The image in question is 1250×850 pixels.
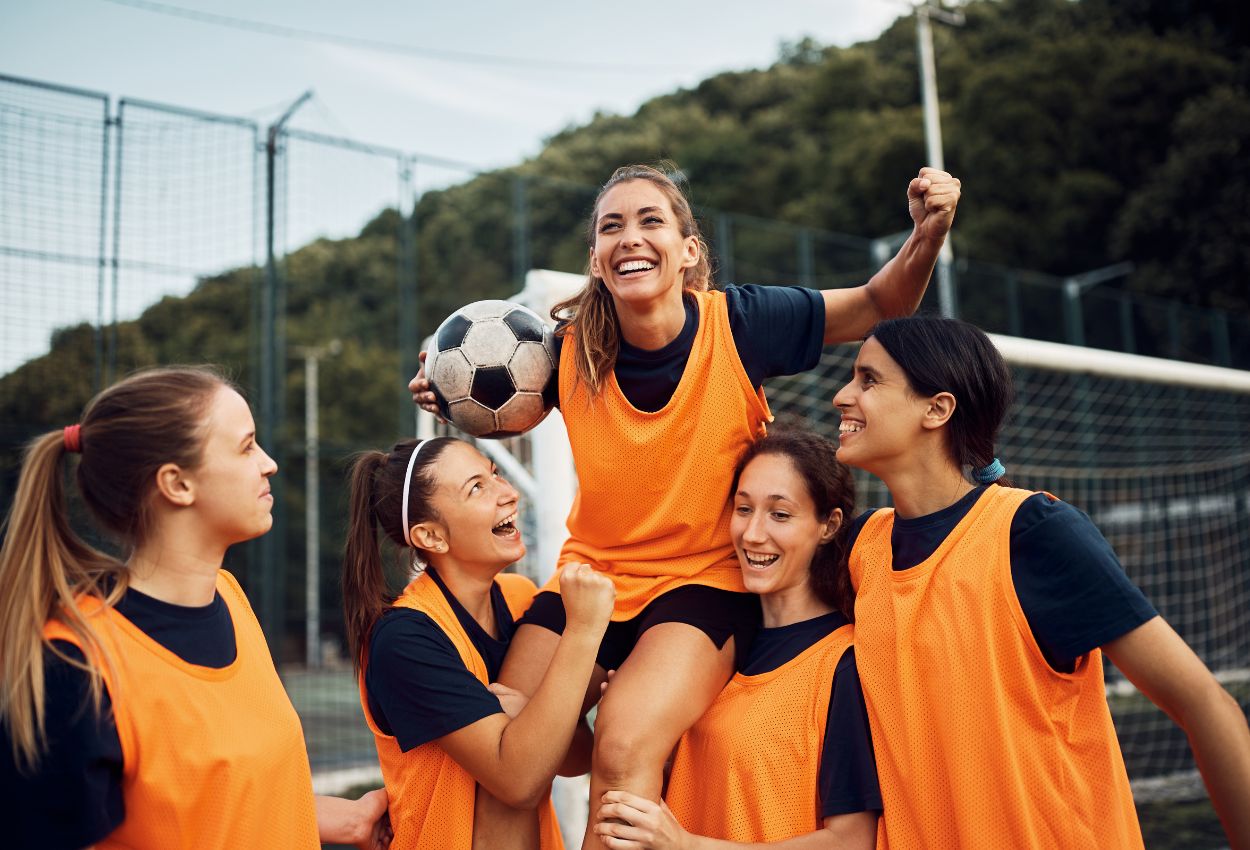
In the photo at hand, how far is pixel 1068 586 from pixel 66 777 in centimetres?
184

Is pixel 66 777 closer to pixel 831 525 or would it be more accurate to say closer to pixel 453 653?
pixel 453 653

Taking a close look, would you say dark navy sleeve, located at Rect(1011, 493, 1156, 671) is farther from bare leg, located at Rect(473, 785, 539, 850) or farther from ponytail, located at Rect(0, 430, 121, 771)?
ponytail, located at Rect(0, 430, 121, 771)

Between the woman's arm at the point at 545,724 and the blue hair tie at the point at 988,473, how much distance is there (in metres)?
0.92

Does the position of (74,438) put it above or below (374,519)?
above

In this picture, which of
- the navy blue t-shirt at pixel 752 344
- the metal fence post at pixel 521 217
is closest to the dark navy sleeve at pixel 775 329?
the navy blue t-shirt at pixel 752 344

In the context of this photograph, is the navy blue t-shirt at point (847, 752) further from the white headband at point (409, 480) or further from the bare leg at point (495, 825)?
the white headband at point (409, 480)

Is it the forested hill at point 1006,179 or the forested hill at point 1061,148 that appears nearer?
the forested hill at point 1006,179

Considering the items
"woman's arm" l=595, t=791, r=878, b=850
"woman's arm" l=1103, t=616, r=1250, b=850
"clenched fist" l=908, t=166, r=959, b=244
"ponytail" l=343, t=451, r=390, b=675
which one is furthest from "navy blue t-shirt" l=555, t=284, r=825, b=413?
"woman's arm" l=1103, t=616, r=1250, b=850

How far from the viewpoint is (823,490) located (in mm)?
2684

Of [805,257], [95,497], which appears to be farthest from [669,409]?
[805,257]

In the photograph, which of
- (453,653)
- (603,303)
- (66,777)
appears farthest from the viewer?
(603,303)

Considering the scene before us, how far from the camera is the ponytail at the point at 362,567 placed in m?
2.59

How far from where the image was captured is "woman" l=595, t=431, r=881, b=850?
2.31 m

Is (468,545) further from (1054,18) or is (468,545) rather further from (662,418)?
(1054,18)
